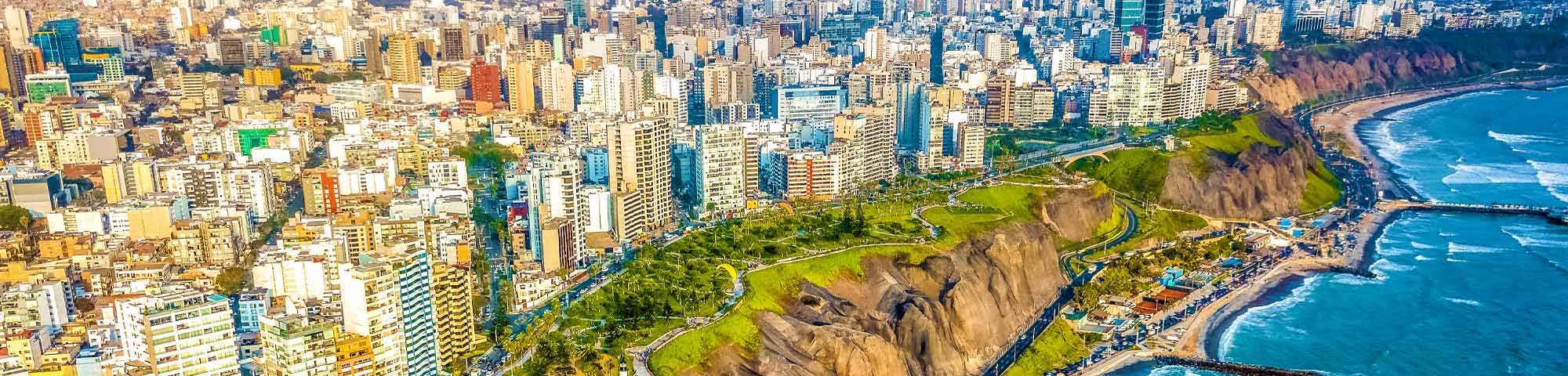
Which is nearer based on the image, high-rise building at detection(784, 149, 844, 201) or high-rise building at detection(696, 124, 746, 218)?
high-rise building at detection(696, 124, 746, 218)

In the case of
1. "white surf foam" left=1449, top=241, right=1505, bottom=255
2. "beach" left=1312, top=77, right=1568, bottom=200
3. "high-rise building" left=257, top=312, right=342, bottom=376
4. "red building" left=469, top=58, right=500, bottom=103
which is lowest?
"white surf foam" left=1449, top=241, right=1505, bottom=255

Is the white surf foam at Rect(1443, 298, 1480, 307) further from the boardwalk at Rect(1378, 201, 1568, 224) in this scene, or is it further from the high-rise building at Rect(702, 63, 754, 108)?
the high-rise building at Rect(702, 63, 754, 108)

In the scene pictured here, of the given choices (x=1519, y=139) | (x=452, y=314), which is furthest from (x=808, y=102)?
(x=1519, y=139)

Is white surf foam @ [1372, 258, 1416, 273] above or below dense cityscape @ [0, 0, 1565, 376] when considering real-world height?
below

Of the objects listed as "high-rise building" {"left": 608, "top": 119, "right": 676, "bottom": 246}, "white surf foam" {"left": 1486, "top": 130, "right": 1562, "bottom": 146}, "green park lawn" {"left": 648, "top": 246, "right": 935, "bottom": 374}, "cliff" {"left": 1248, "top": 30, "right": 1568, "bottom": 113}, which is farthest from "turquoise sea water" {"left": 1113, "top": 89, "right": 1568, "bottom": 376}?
"cliff" {"left": 1248, "top": 30, "right": 1568, "bottom": 113}

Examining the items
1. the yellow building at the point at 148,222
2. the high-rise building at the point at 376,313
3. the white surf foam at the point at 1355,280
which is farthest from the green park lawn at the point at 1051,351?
the yellow building at the point at 148,222

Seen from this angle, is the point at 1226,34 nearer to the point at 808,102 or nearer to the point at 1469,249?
the point at 808,102

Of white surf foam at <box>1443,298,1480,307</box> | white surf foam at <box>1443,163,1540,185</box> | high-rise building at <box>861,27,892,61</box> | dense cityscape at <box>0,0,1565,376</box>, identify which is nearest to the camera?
dense cityscape at <box>0,0,1565,376</box>

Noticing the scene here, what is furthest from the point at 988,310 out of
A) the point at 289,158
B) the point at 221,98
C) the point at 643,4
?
the point at 643,4
